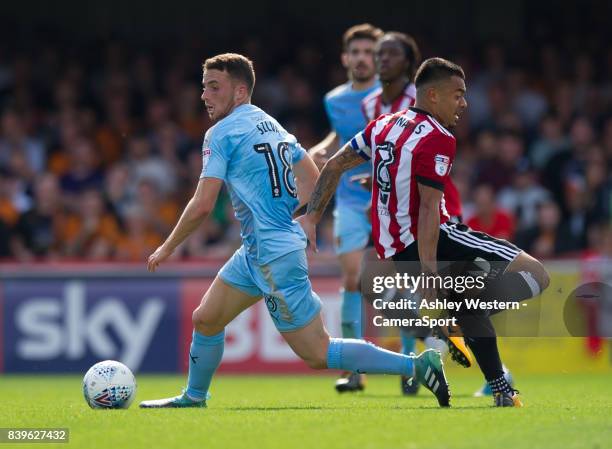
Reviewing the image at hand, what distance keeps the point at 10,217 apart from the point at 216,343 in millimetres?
7619

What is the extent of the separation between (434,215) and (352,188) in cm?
300

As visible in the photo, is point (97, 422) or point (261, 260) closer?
point (97, 422)

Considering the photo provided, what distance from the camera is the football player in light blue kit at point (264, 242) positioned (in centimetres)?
761

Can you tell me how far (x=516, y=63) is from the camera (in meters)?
17.9

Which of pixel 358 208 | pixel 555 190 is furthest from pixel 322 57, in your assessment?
pixel 358 208

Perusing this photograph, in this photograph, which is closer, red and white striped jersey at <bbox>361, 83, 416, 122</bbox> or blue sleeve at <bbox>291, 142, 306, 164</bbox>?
blue sleeve at <bbox>291, 142, 306, 164</bbox>

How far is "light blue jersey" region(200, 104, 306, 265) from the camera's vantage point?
7.59 meters

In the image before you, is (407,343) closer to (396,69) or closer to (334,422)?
(396,69)

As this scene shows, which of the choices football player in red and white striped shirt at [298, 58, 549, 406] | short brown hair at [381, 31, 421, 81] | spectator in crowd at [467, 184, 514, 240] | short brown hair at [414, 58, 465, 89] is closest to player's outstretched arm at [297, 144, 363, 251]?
football player in red and white striped shirt at [298, 58, 549, 406]

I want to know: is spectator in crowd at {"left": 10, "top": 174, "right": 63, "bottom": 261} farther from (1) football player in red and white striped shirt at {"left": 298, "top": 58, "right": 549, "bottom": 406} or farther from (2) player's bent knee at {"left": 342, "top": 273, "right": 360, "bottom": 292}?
(1) football player in red and white striped shirt at {"left": 298, "top": 58, "right": 549, "bottom": 406}

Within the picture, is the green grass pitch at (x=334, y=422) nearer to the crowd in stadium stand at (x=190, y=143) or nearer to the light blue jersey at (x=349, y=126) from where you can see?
the light blue jersey at (x=349, y=126)

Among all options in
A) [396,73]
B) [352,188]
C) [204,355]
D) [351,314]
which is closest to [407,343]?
[351,314]

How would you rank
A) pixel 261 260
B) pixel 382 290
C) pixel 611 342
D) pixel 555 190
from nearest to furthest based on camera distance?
1. pixel 261 260
2. pixel 382 290
3. pixel 611 342
4. pixel 555 190

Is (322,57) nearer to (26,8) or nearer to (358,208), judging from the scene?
(26,8)
